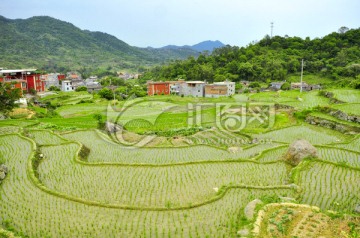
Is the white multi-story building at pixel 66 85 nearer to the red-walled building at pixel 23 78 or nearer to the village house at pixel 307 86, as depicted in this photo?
the red-walled building at pixel 23 78

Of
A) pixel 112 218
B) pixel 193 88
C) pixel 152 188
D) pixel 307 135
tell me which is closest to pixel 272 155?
pixel 307 135

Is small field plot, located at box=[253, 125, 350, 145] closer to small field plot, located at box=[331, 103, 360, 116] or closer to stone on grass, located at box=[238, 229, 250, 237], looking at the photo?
small field plot, located at box=[331, 103, 360, 116]

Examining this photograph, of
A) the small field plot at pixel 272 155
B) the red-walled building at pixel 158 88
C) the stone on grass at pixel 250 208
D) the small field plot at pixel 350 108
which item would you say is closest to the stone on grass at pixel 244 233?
the stone on grass at pixel 250 208

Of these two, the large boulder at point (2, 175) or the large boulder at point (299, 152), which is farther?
the large boulder at point (299, 152)

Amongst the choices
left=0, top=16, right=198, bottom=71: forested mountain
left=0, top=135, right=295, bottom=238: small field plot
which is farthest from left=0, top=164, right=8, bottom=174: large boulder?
left=0, top=16, right=198, bottom=71: forested mountain

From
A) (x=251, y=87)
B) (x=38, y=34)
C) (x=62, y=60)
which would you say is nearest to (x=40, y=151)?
(x=251, y=87)

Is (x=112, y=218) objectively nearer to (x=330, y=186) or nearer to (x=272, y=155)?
(x=330, y=186)
